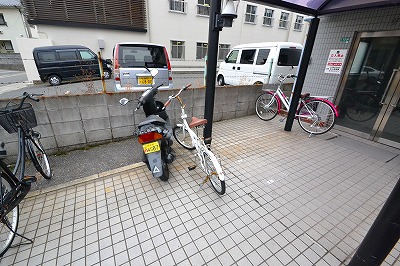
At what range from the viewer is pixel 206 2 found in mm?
14148

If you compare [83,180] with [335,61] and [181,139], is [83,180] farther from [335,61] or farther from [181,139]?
Answer: [335,61]

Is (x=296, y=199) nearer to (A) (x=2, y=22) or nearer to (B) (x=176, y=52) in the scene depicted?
(B) (x=176, y=52)

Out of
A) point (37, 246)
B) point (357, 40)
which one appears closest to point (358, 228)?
point (37, 246)

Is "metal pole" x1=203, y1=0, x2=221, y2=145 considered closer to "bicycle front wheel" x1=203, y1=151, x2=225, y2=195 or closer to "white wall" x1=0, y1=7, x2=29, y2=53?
"bicycle front wheel" x1=203, y1=151, x2=225, y2=195

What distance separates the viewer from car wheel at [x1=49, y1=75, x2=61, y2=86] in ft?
30.1

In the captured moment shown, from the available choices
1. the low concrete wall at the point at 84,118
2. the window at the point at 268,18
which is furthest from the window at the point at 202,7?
the low concrete wall at the point at 84,118

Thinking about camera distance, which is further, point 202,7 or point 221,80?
point 202,7

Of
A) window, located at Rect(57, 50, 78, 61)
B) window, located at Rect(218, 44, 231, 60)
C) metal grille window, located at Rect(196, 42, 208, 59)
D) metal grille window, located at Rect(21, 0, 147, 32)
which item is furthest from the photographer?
window, located at Rect(218, 44, 231, 60)

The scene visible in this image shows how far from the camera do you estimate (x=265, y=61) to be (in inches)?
274

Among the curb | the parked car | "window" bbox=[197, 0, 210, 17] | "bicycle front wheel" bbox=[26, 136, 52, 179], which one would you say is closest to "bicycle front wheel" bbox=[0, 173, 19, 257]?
the curb

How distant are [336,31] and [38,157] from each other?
6547 millimetres

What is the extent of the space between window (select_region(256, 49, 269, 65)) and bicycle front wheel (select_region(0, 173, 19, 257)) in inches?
289

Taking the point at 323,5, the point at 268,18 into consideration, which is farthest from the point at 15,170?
the point at 268,18

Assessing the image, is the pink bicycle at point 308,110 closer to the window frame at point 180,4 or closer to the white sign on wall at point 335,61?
the white sign on wall at point 335,61
